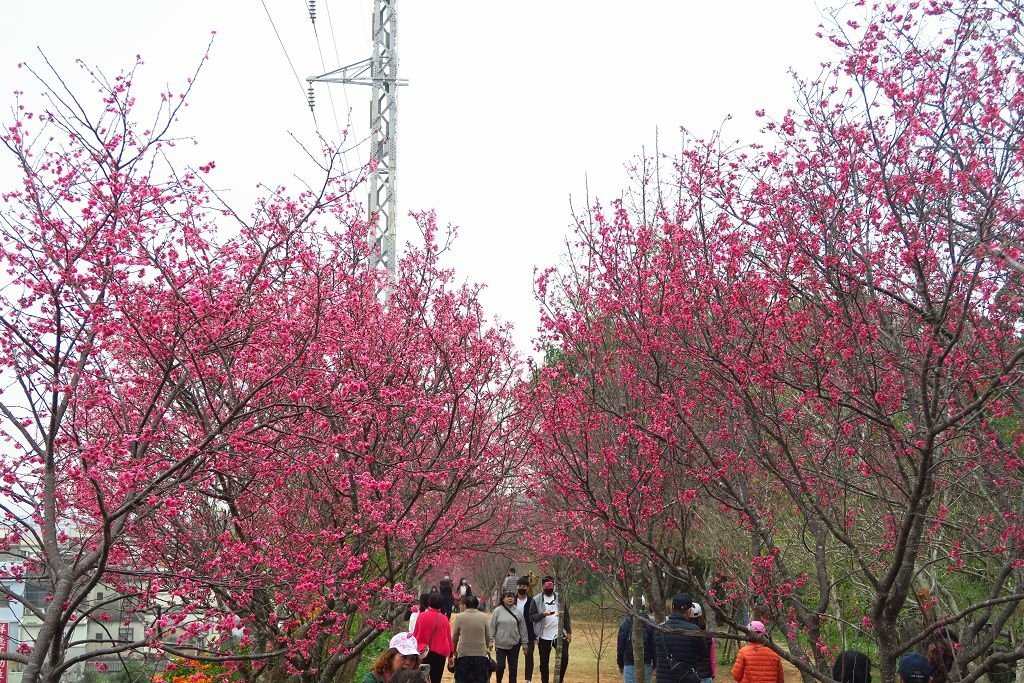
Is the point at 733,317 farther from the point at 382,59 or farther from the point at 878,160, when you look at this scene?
the point at 382,59

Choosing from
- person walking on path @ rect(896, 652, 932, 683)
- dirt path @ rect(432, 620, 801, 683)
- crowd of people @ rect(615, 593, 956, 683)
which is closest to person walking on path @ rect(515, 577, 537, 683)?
dirt path @ rect(432, 620, 801, 683)

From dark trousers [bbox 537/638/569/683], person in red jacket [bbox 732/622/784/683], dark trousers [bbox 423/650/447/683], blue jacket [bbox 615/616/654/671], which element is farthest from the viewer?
dark trousers [bbox 537/638/569/683]

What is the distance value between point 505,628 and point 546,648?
3.43 ft

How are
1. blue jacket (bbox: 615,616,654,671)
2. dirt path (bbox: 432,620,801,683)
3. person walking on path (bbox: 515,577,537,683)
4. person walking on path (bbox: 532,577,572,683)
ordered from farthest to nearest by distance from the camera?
dirt path (bbox: 432,620,801,683)
person walking on path (bbox: 515,577,537,683)
person walking on path (bbox: 532,577,572,683)
blue jacket (bbox: 615,616,654,671)

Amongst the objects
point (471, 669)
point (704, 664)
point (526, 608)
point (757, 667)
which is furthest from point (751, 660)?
point (526, 608)

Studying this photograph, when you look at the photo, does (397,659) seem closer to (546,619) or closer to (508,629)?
(508,629)

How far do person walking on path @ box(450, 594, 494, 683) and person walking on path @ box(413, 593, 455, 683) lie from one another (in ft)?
4.03

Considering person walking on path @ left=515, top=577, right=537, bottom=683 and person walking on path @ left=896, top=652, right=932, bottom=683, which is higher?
person walking on path @ left=515, top=577, right=537, bottom=683

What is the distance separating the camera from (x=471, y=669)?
13219 millimetres

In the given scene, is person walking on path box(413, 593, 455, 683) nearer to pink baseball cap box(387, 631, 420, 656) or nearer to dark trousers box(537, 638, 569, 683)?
dark trousers box(537, 638, 569, 683)

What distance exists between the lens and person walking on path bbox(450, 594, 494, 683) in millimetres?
13117

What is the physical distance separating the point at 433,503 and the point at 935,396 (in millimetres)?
8473

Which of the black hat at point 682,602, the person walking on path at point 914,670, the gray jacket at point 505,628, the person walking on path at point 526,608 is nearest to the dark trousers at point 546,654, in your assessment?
the person walking on path at point 526,608

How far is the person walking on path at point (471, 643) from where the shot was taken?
13.1 meters
